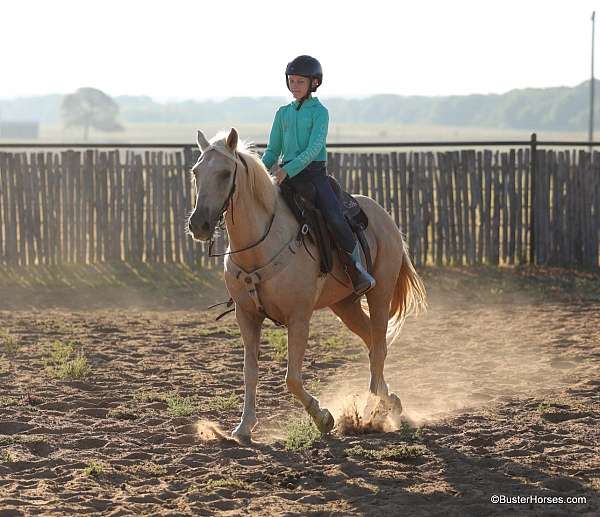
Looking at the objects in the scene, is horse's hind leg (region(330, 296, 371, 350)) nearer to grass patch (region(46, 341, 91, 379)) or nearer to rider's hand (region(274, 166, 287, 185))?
rider's hand (region(274, 166, 287, 185))

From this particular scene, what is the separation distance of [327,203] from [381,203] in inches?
327

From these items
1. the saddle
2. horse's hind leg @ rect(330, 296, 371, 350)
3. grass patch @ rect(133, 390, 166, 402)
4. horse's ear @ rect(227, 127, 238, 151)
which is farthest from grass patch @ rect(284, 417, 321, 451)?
horse's ear @ rect(227, 127, 238, 151)

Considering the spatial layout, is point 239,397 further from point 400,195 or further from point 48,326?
point 400,195

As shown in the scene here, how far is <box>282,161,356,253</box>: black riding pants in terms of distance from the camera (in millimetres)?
6828

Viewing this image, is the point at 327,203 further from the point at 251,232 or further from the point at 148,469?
the point at 148,469

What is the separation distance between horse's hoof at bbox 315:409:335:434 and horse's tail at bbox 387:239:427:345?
4.67ft

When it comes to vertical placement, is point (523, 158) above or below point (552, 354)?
above

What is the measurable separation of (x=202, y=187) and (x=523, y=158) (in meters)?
10.1

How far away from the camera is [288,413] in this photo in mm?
7453

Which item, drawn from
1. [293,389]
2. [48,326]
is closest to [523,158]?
[48,326]

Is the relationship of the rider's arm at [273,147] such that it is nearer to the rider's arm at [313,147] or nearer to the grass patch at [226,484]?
the rider's arm at [313,147]

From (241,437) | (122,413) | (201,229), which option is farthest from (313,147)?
(122,413)

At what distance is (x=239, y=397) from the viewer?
7852mm

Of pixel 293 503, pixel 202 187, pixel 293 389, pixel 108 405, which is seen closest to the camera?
pixel 293 503
